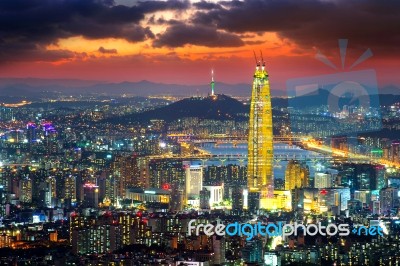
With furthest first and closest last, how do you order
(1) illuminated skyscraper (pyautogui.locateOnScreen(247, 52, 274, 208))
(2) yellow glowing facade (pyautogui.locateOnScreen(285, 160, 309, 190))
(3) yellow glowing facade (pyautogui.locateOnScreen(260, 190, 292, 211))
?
(1) illuminated skyscraper (pyautogui.locateOnScreen(247, 52, 274, 208)), (2) yellow glowing facade (pyautogui.locateOnScreen(285, 160, 309, 190)), (3) yellow glowing facade (pyautogui.locateOnScreen(260, 190, 292, 211))

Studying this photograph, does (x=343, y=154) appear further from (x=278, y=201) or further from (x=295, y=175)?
(x=278, y=201)

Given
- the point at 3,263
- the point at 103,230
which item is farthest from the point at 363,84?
the point at 3,263

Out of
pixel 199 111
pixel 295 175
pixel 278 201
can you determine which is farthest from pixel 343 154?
pixel 199 111

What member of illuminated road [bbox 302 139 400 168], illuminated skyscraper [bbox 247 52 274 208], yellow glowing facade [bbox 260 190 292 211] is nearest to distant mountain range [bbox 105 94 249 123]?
illuminated skyscraper [bbox 247 52 274 208]

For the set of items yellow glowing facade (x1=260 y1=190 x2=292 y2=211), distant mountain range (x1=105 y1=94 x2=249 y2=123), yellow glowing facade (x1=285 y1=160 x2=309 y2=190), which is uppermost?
distant mountain range (x1=105 y1=94 x2=249 y2=123)

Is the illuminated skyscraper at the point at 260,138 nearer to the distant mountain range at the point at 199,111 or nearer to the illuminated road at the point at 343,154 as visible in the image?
the distant mountain range at the point at 199,111

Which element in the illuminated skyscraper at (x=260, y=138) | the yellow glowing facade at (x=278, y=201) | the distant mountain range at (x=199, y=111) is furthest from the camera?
the distant mountain range at (x=199, y=111)

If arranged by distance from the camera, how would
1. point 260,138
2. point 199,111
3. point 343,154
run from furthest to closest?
point 199,111, point 260,138, point 343,154

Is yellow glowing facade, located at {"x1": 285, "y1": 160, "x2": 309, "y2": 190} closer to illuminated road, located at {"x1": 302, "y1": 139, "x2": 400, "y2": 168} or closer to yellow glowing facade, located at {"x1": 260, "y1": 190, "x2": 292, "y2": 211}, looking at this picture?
yellow glowing facade, located at {"x1": 260, "y1": 190, "x2": 292, "y2": 211}

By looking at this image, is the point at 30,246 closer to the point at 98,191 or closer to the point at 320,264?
the point at 320,264

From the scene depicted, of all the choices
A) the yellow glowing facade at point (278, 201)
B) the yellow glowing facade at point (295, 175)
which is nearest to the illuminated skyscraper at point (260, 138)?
the yellow glowing facade at point (295, 175)
